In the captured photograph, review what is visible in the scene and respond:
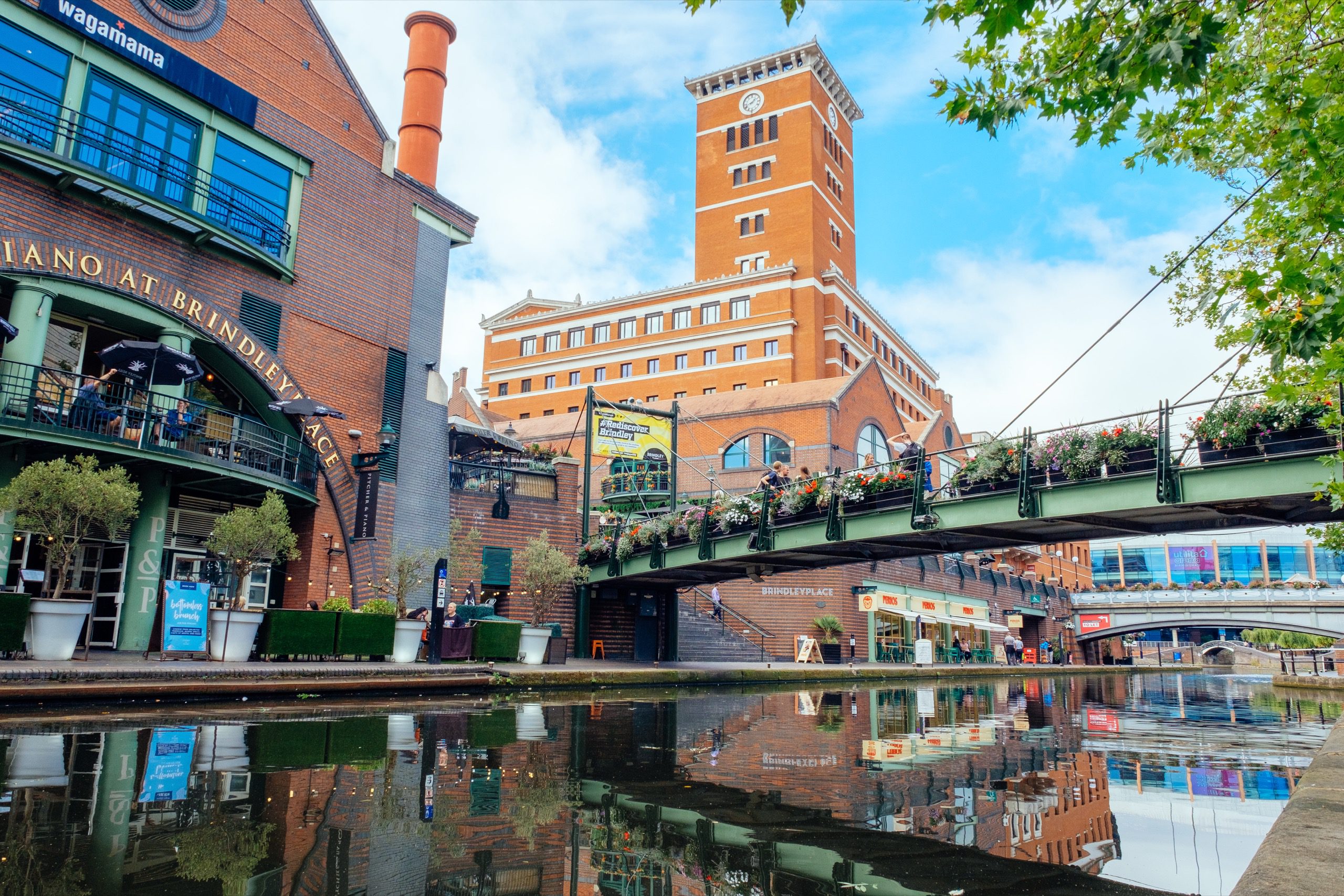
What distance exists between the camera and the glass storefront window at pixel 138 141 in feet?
60.8

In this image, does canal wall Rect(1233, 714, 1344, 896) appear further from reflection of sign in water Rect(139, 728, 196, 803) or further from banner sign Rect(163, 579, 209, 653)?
banner sign Rect(163, 579, 209, 653)

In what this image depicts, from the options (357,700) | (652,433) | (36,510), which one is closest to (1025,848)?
(357,700)

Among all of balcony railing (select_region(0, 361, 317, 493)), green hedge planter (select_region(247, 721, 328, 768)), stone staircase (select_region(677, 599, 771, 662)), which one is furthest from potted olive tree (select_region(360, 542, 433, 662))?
stone staircase (select_region(677, 599, 771, 662))

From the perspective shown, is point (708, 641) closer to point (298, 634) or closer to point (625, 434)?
point (625, 434)

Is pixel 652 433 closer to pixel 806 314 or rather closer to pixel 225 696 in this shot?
pixel 225 696

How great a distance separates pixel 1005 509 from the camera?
55.9ft

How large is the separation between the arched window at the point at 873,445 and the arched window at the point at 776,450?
4.13m

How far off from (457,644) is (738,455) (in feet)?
87.8

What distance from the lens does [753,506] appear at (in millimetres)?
21703

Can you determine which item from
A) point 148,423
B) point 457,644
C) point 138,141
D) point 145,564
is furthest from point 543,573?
point 138,141

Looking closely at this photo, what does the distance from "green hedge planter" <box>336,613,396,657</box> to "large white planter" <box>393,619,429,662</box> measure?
0.27 feet

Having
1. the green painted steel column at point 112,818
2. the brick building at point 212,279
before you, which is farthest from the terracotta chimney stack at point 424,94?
the green painted steel column at point 112,818

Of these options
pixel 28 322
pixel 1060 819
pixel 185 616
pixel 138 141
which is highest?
pixel 138 141

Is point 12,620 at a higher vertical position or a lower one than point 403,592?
lower
